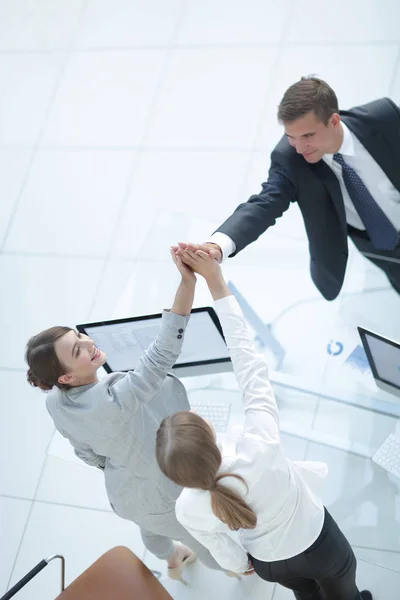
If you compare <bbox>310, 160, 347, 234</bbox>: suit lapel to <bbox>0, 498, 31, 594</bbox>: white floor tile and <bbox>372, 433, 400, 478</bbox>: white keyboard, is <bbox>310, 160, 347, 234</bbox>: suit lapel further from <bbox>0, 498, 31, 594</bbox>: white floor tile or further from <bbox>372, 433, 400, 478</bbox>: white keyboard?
<bbox>0, 498, 31, 594</bbox>: white floor tile

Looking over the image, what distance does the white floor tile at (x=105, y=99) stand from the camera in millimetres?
4965

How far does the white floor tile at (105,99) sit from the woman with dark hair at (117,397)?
2763 mm

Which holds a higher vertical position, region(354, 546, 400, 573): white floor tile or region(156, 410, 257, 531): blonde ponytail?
region(156, 410, 257, 531): blonde ponytail

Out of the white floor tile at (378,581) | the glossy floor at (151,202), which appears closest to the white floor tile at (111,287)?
the glossy floor at (151,202)

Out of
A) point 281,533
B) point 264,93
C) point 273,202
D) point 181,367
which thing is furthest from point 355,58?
point 281,533

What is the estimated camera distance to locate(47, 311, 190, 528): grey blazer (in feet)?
7.43

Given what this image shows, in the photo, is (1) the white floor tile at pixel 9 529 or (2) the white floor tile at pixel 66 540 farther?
(1) the white floor tile at pixel 9 529

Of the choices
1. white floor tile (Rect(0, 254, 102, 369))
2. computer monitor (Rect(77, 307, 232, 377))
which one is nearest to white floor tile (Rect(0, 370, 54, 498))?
white floor tile (Rect(0, 254, 102, 369))

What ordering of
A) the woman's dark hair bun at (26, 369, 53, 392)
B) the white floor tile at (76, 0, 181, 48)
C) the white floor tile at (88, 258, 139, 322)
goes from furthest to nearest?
the white floor tile at (76, 0, 181, 48), the white floor tile at (88, 258, 139, 322), the woman's dark hair bun at (26, 369, 53, 392)

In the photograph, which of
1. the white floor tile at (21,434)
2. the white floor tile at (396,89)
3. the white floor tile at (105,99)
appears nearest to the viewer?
the white floor tile at (21,434)

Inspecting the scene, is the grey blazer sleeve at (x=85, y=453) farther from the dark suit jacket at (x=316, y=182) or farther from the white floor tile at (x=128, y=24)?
the white floor tile at (x=128, y=24)

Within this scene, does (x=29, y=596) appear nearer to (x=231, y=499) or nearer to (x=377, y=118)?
(x=231, y=499)

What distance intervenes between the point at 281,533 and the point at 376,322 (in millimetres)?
1285

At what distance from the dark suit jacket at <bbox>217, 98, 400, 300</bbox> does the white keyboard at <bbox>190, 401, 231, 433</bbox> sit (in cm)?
64
